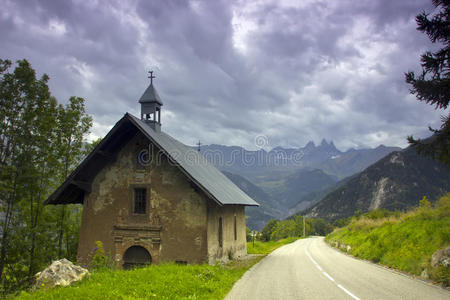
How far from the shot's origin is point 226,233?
1975cm

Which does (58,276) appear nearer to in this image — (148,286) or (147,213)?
(148,286)

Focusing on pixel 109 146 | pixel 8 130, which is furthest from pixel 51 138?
pixel 109 146

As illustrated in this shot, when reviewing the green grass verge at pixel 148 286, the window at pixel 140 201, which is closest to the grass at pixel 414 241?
the green grass verge at pixel 148 286

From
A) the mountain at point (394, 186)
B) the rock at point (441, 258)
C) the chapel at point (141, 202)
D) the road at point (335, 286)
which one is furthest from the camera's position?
the mountain at point (394, 186)

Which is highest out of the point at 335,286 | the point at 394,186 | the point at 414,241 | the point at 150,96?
the point at 150,96

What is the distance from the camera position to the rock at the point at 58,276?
9.02 meters

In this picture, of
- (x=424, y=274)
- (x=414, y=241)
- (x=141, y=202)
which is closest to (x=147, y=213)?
(x=141, y=202)

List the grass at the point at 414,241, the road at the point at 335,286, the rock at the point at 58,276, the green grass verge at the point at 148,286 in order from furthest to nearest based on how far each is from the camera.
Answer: the grass at the point at 414,241, the road at the point at 335,286, the rock at the point at 58,276, the green grass verge at the point at 148,286

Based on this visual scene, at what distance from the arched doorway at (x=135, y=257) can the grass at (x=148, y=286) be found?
4.80 m

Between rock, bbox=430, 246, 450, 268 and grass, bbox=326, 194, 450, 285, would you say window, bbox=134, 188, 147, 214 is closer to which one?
grass, bbox=326, 194, 450, 285

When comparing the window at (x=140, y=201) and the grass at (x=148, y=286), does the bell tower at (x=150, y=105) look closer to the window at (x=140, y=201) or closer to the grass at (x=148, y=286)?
the window at (x=140, y=201)

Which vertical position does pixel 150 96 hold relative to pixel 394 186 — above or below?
above

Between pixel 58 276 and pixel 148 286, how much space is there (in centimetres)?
259

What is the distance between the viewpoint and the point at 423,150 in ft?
35.5
